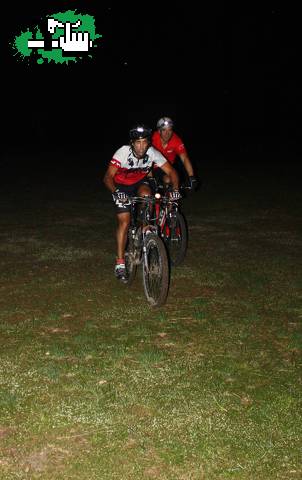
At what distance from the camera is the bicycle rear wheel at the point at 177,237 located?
32.1 feet

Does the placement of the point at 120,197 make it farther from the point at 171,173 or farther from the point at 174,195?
the point at 171,173

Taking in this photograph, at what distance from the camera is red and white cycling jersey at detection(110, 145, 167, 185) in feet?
26.5

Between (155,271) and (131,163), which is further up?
(131,163)

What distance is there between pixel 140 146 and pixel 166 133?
1976 millimetres

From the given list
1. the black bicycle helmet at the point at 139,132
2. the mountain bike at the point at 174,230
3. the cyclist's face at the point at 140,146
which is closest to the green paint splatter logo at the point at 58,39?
the mountain bike at the point at 174,230

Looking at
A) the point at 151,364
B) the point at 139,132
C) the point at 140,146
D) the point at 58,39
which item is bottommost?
the point at 151,364

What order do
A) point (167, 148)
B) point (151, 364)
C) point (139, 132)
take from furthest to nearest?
point (167, 148)
point (139, 132)
point (151, 364)

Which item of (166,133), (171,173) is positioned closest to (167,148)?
(166,133)

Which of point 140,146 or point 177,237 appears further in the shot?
point 177,237

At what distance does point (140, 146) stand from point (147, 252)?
4.41 feet

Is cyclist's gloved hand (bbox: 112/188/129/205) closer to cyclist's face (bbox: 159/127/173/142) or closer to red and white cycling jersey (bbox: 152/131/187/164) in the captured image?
cyclist's face (bbox: 159/127/173/142)

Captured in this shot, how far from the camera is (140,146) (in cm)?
789

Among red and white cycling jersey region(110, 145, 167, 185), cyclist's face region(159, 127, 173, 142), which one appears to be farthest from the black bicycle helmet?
cyclist's face region(159, 127, 173, 142)

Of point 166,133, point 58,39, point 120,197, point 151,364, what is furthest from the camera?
point 58,39
